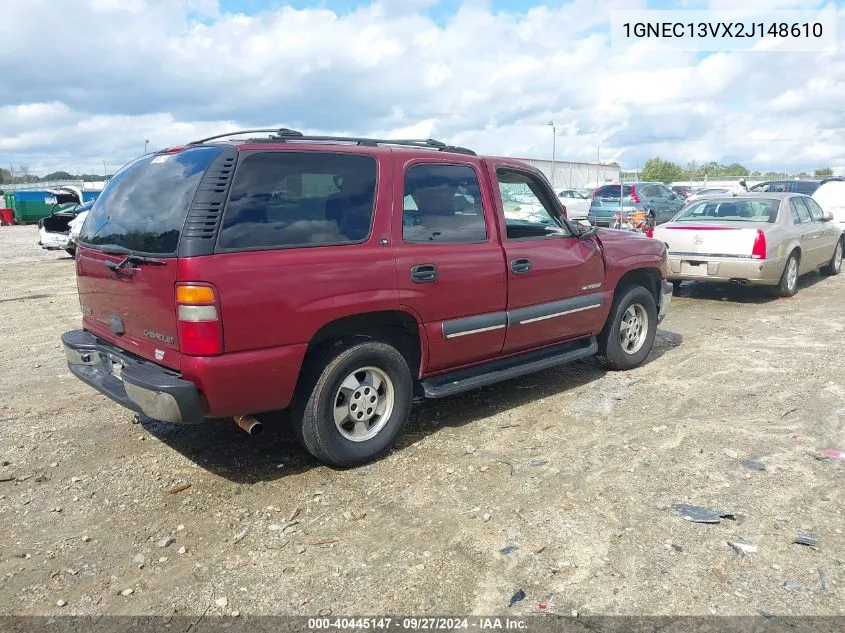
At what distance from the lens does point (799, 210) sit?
10078 millimetres

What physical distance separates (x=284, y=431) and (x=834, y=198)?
49.6ft

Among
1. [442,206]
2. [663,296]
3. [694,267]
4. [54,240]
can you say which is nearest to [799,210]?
[694,267]

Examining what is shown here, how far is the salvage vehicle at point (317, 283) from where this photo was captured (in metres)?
3.38

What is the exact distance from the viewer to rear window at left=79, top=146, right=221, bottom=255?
11.5 feet

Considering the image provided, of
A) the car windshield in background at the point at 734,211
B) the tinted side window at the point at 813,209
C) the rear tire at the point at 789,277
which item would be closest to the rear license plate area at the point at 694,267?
the car windshield in background at the point at 734,211

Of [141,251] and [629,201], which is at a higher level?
[629,201]

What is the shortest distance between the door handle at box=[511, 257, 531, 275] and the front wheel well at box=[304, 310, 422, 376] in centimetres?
93

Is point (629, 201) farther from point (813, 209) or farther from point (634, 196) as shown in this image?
point (813, 209)

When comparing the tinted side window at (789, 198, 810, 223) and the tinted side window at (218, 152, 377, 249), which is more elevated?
the tinted side window at (218, 152, 377, 249)

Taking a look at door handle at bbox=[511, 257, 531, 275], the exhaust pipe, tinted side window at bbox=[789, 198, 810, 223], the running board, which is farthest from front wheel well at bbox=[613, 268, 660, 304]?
tinted side window at bbox=[789, 198, 810, 223]

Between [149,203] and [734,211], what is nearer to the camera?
[149,203]

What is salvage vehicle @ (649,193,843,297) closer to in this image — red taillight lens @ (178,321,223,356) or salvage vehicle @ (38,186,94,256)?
red taillight lens @ (178,321,223,356)

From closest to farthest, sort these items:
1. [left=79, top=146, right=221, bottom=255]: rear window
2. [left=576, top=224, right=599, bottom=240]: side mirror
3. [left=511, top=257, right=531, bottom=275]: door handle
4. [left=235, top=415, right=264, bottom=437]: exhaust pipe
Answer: [left=79, top=146, right=221, bottom=255]: rear window < [left=235, top=415, right=264, bottom=437]: exhaust pipe < [left=511, top=257, right=531, bottom=275]: door handle < [left=576, top=224, right=599, bottom=240]: side mirror

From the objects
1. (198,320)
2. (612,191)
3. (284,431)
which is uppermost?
(612,191)
